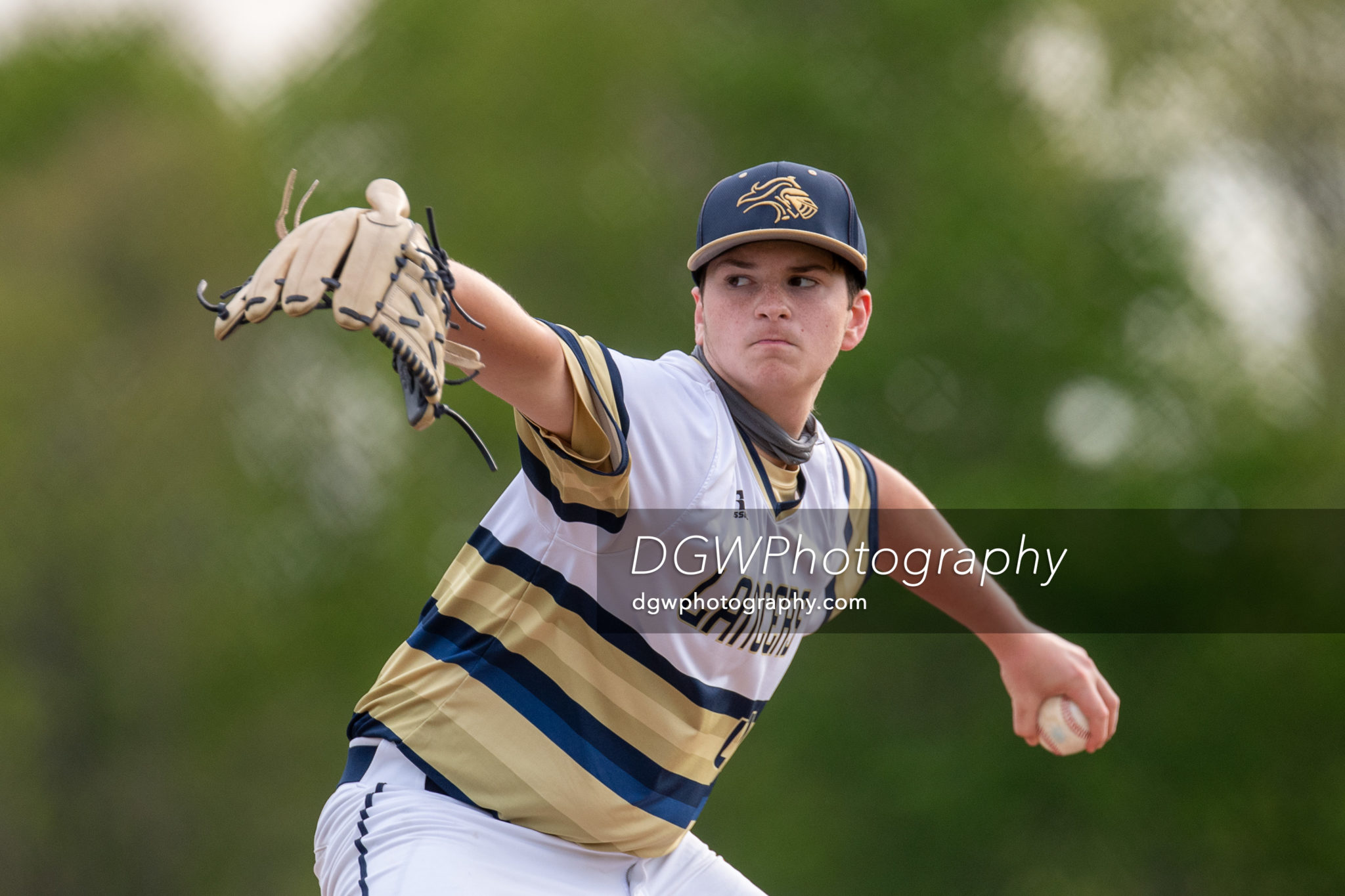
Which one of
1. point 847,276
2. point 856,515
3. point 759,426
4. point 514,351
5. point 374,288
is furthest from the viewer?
point 856,515

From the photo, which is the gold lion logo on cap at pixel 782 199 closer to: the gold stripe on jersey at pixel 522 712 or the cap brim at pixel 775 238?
the cap brim at pixel 775 238

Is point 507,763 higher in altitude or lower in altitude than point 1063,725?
lower

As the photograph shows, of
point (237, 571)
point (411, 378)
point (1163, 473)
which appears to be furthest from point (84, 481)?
point (411, 378)

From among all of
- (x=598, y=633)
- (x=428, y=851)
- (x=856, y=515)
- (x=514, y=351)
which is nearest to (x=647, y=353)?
(x=856, y=515)

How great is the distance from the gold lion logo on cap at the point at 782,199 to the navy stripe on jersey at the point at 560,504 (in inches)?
29.9

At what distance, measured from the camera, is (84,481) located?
383 inches

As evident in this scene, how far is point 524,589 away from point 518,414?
1.33 feet

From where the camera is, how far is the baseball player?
2303 millimetres

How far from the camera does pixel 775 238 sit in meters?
2.74

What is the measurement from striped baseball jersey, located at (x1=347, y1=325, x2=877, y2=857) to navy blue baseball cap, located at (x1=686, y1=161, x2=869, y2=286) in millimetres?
345

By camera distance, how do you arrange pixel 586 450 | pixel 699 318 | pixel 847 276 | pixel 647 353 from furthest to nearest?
pixel 647 353 < pixel 699 318 < pixel 847 276 < pixel 586 450

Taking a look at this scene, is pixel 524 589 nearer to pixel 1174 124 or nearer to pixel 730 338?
pixel 730 338

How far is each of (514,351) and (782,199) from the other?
91 centimetres

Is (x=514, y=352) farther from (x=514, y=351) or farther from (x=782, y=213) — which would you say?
(x=782, y=213)
